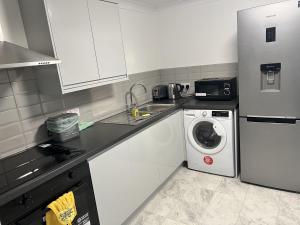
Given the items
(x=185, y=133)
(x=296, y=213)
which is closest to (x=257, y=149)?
(x=296, y=213)

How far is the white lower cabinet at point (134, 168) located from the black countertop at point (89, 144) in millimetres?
74

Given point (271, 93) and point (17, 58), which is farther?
point (271, 93)

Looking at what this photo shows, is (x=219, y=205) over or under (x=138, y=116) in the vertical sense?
under

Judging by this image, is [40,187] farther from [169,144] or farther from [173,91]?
[173,91]

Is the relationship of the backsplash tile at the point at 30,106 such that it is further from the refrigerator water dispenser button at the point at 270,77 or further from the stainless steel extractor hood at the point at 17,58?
the refrigerator water dispenser button at the point at 270,77

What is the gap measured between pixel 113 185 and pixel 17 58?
3.65 feet

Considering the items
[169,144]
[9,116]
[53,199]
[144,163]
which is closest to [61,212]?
[53,199]

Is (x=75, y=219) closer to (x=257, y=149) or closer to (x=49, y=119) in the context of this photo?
(x=49, y=119)

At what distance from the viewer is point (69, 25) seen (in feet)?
5.52

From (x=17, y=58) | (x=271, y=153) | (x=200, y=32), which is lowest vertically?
(x=271, y=153)

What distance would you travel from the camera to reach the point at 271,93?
206cm

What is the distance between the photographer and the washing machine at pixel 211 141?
2.46 m

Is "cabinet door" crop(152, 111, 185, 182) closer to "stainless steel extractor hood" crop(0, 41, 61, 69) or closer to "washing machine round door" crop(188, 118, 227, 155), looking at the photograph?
"washing machine round door" crop(188, 118, 227, 155)

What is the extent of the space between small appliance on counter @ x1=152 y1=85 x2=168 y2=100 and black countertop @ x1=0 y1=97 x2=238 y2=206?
557 millimetres
